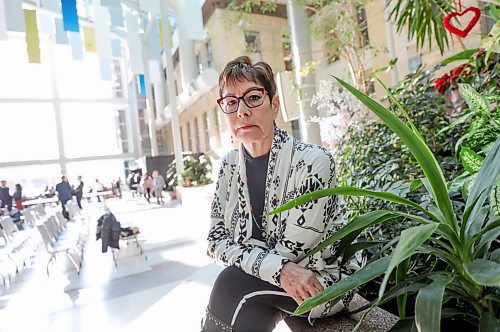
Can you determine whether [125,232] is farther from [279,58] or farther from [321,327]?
[279,58]

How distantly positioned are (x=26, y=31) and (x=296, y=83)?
3.87m

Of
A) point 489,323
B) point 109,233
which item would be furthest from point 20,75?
point 489,323

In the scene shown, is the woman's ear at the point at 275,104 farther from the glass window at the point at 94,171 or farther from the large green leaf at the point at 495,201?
the glass window at the point at 94,171

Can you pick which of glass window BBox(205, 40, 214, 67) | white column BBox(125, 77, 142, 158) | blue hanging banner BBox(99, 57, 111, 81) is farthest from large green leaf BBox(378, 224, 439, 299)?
white column BBox(125, 77, 142, 158)

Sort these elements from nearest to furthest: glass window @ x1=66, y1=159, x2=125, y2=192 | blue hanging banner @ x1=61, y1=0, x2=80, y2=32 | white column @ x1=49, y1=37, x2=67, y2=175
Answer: blue hanging banner @ x1=61, y1=0, x2=80, y2=32 → white column @ x1=49, y1=37, x2=67, y2=175 → glass window @ x1=66, y1=159, x2=125, y2=192

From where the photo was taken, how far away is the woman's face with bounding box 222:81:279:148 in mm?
1242

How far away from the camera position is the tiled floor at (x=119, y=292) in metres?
2.86

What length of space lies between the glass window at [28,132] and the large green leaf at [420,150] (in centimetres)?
Result: 2252

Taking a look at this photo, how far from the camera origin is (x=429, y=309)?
56 centimetres

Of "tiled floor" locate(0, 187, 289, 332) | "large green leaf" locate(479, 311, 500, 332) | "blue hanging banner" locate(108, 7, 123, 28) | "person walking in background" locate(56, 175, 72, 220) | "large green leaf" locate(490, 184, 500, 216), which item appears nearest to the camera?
"large green leaf" locate(479, 311, 500, 332)

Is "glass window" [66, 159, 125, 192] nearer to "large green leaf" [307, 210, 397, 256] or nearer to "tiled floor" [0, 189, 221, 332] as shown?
"tiled floor" [0, 189, 221, 332]

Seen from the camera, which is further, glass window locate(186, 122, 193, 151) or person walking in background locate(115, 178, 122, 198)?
glass window locate(186, 122, 193, 151)

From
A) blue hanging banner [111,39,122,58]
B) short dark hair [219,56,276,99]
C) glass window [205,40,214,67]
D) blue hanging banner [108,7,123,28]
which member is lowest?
short dark hair [219,56,276,99]

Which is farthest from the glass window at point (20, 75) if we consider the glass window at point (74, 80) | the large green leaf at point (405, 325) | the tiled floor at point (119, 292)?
the large green leaf at point (405, 325)
